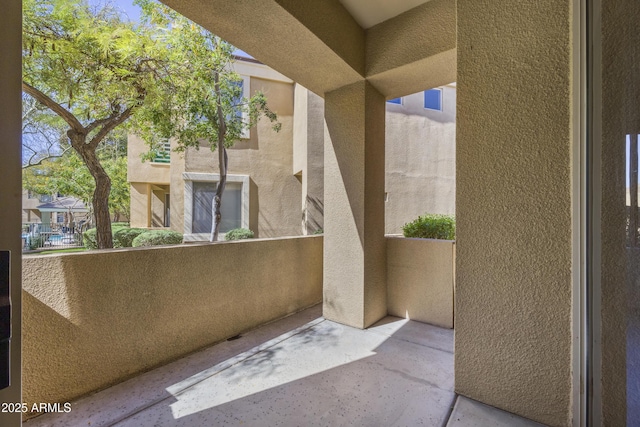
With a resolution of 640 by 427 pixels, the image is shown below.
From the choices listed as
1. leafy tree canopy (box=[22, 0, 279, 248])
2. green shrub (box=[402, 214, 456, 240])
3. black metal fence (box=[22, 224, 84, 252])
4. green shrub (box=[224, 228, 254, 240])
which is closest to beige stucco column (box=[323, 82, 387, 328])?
green shrub (box=[402, 214, 456, 240])

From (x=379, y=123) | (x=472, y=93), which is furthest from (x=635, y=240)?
(x=379, y=123)

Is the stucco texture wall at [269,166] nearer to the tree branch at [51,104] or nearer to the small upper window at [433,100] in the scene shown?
the tree branch at [51,104]

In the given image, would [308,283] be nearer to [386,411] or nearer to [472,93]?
[386,411]

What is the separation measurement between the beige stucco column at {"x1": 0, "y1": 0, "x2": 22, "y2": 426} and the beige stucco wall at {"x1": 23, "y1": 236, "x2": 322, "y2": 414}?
1443mm

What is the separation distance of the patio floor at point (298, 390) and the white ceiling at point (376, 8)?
12.5ft

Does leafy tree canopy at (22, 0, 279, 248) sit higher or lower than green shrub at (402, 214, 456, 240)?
higher

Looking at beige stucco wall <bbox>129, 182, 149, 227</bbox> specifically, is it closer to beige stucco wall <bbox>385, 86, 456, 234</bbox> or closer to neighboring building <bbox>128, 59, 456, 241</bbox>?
neighboring building <bbox>128, 59, 456, 241</bbox>

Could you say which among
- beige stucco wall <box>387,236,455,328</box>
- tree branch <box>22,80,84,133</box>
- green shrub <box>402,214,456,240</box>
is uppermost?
tree branch <box>22,80,84,133</box>

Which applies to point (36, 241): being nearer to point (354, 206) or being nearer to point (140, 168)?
point (140, 168)

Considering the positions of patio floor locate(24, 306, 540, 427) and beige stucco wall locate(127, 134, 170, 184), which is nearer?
patio floor locate(24, 306, 540, 427)

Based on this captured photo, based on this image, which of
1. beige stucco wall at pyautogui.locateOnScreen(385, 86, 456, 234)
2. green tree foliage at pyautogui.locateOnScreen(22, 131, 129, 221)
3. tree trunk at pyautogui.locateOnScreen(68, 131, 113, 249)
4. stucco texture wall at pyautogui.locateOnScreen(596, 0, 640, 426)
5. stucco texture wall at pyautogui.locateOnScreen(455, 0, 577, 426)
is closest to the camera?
Result: stucco texture wall at pyautogui.locateOnScreen(596, 0, 640, 426)

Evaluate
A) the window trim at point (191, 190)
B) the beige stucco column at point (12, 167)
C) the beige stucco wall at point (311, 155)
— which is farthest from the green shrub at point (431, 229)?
the window trim at point (191, 190)

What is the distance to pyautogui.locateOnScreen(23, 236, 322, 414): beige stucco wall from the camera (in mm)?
2098

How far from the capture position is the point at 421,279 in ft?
12.7
